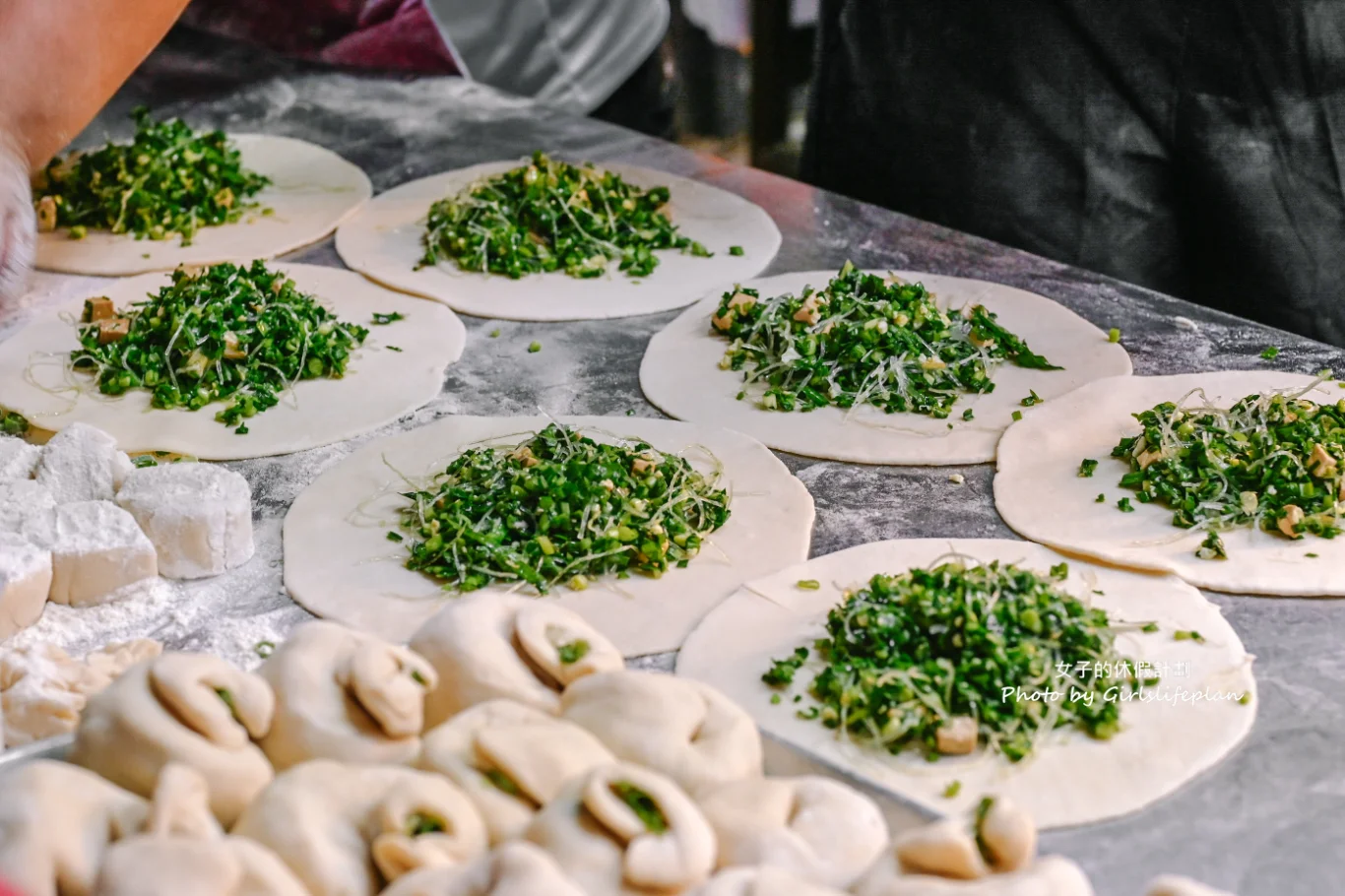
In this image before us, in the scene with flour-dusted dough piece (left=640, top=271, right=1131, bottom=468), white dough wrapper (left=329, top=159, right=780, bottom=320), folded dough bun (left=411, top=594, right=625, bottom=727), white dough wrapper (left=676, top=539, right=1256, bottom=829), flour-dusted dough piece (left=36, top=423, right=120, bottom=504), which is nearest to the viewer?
folded dough bun (left=411, top=594, right=625, bottom=727)

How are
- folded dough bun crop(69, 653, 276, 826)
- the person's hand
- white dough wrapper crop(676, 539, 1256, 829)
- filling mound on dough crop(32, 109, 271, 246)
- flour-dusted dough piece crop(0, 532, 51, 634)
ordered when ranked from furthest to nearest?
filling mound on dough crop(32, 109, 271, 246), the person's hand, flour-dusted dough piece crop(0, 532, 51, 634), white dough wrapper crop(676, 539, 1256, 829), folded dough bun crop(69, 653, 276, 826)

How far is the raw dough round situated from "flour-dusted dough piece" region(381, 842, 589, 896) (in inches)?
103

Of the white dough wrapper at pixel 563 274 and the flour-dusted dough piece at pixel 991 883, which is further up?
the flour-dusted dough piece at pixel 991 883

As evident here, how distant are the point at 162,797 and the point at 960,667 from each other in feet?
3.56

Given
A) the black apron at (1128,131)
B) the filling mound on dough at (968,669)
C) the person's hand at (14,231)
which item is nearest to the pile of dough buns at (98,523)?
the person's hand at (14,231)

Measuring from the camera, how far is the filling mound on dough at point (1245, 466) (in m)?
2.25

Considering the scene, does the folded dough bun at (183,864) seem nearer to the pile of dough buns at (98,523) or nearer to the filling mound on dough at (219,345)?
the pile of dough buns at (98,523)

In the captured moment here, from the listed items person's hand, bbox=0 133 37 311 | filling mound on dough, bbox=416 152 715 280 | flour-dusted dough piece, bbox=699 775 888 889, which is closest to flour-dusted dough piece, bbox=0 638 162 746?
flour-dusted dough piece, bbox=699 775 888 889

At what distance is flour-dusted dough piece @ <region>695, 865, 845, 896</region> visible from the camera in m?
1.07

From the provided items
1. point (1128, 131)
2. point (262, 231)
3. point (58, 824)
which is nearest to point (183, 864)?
point (58, 824)

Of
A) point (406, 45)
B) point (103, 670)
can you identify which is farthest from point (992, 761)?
point (406, 45)

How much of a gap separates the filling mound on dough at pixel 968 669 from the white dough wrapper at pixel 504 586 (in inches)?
10.6

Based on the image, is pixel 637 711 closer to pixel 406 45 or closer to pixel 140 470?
pixel 140 470

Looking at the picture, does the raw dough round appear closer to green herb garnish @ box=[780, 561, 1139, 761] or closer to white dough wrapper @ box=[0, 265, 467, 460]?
white dough wrapper @ box=[0, 265, 467, 460]
